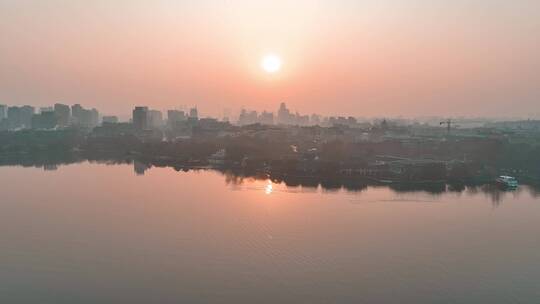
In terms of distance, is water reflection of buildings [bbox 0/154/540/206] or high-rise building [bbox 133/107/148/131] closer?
water reflection of buildings [bbox 0/154/540/206]

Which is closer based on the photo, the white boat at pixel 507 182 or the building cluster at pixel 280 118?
the white boat at pixel 507 182

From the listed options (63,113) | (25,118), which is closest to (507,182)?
(63,113)

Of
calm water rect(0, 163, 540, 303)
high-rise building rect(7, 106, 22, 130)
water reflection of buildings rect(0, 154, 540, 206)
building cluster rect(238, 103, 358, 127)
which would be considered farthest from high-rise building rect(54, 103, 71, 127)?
calm water rect(0, 163, 540, 303)

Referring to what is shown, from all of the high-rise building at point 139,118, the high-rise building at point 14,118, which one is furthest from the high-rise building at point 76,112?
the high-rise building at point 139,118

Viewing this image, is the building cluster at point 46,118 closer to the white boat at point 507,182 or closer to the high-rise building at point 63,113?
the high-rise building at point 63,113

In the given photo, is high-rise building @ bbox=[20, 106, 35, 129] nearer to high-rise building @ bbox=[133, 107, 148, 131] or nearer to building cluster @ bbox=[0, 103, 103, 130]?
building cluster @ bbox=[0, 103, 103, 130]

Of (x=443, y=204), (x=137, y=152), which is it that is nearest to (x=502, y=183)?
(x=443, y=204)

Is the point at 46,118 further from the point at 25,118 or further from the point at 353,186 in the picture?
the point at 353,186

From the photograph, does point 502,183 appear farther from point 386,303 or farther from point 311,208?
point 386,303
